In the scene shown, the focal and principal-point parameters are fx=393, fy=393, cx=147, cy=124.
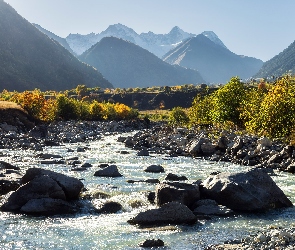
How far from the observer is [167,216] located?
1638 cm

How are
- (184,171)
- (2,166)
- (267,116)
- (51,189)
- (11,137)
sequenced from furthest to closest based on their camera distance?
(11,137) → (267,116) → (184,171) → (2,166) → (51,189)

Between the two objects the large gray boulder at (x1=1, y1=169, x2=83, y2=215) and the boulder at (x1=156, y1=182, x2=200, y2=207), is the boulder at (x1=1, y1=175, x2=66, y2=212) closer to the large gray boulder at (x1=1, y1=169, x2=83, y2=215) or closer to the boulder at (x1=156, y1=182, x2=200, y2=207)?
the large gray boulder at (x1=1, y1=169, x2=83, y2=215)

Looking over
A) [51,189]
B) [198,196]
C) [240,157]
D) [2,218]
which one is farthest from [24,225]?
[240,157]

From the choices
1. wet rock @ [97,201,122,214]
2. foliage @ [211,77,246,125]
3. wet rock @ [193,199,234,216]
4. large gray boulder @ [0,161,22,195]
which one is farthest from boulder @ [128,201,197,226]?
foliage @ [211,77,246,125]

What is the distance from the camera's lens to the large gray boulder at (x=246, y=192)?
18531 mm

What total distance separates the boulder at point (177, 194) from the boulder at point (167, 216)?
5.22 feet

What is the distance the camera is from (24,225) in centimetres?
1606

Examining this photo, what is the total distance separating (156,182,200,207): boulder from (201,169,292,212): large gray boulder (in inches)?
36.5

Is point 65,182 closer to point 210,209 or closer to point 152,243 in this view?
point 210,209

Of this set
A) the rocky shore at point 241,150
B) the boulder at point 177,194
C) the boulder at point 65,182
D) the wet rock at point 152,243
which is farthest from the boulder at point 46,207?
the rocky shore at point 241,150

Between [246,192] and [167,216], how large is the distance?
4.60 metres

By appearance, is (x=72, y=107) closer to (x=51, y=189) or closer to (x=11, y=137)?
(x=11, y=137)

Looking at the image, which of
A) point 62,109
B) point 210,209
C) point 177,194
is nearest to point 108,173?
point 177,194

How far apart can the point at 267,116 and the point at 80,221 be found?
3318 centimetres
